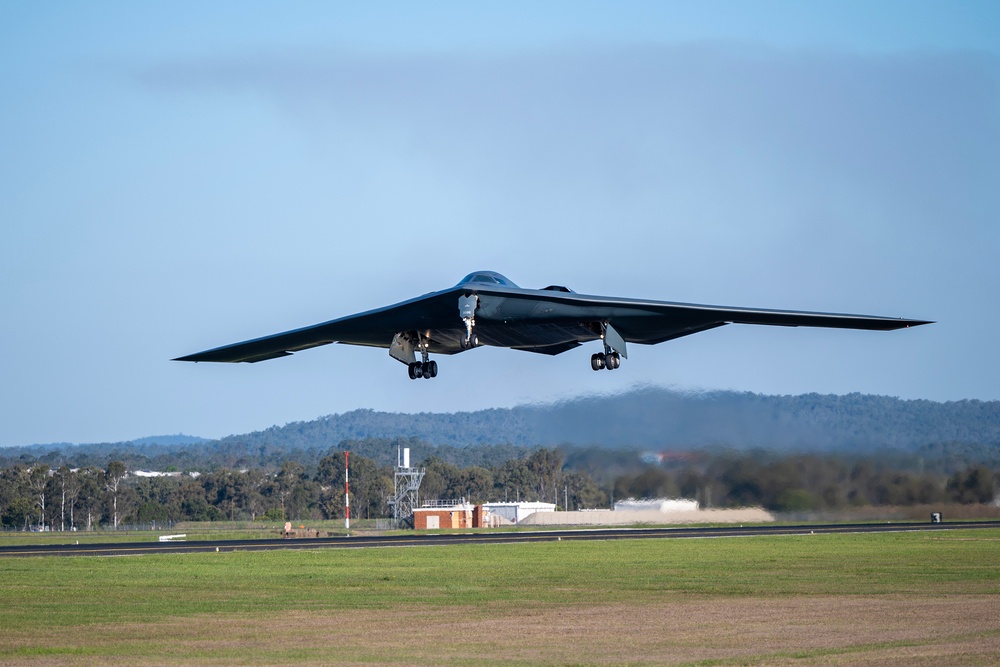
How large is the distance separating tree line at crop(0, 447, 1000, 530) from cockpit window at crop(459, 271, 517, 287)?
2363 cm

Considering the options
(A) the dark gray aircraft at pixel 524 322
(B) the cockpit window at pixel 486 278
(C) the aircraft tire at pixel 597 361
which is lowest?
(C) the aircraft tire at pixel 597 361

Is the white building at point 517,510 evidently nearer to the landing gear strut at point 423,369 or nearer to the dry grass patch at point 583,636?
the landing gear strut at point 423,369

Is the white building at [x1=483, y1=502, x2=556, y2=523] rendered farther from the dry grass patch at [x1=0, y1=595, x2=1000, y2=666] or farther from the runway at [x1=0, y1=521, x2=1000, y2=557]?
the dry grass patch at [x1=0, y1=595, x2=1000, y2=666]

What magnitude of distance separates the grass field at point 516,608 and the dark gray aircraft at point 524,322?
6221 mm

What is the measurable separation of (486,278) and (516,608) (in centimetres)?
804

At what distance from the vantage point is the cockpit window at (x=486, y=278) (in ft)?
95.1

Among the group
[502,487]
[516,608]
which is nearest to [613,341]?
[516,608]

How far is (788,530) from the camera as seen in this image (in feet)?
181

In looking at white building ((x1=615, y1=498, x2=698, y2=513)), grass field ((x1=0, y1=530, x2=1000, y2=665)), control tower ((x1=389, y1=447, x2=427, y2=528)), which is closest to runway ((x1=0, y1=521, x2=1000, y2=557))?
white building ((x1=615, y1=498, x2=698, y2=513))

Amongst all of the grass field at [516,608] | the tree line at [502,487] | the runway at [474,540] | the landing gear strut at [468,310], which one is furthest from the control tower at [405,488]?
Answer: the landing gear strut at [468,310]

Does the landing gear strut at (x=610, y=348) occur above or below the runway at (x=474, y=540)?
above

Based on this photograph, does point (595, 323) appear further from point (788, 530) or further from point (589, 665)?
point (788, 530)

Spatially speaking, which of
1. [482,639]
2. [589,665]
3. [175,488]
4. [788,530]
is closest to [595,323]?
[482,639]

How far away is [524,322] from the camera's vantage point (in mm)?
29031
